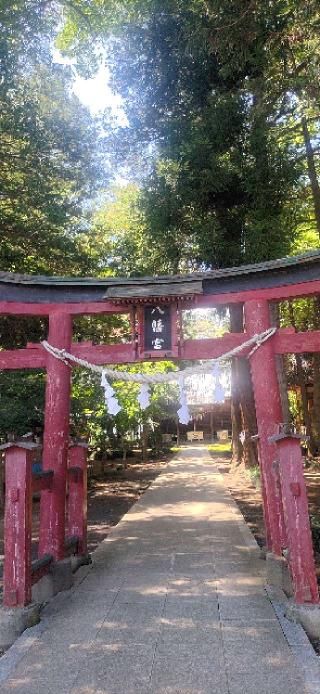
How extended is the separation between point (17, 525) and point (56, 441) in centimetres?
140

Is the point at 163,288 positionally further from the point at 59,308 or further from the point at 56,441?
the point at 56,441

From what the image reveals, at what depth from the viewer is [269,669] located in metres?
3.94

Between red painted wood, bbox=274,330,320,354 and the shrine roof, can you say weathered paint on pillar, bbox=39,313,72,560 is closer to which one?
the shrine roof

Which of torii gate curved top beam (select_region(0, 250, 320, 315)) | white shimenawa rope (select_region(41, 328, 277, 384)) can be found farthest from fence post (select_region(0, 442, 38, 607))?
torii gate curved top beam (select_region(0, 250, 320, 315))

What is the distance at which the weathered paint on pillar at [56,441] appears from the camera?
6148 mm

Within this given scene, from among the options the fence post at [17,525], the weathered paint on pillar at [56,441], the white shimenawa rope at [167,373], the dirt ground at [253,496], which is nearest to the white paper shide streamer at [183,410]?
the white shimenawa rope at [167,373]

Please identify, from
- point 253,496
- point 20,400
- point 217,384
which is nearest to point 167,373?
point 217,384

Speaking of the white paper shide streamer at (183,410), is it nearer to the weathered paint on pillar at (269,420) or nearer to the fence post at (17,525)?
the weathered paint on pillar at (269,420)

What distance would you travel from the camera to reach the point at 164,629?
479 cm

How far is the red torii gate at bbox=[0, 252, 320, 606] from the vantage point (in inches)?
242

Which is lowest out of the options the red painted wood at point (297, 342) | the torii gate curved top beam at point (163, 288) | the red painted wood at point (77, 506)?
the red painted wood at point (77, 506)

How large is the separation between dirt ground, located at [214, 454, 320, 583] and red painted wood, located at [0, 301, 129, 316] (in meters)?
5.09

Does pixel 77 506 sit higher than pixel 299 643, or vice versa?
pixel 77 506

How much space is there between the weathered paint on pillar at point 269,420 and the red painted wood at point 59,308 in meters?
2.13
